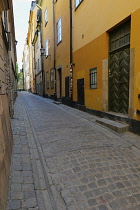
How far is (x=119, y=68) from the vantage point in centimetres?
601

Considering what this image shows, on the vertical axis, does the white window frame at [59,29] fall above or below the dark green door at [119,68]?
above

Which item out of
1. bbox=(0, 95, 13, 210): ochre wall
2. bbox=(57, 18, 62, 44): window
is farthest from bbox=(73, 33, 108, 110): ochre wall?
bbox=(0, 95, 13, 210): ochre wall

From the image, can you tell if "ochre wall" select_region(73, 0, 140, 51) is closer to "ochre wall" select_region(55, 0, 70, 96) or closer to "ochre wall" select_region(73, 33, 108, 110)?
"ochre wall" select_region(73, 33, 108, 110)

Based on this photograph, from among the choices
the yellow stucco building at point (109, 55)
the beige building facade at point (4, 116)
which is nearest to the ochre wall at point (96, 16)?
the yellow stucco building at point (109, 55)

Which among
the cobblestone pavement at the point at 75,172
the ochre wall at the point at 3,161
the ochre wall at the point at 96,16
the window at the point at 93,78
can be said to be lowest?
the cobblestone pavement at the point at 75,172

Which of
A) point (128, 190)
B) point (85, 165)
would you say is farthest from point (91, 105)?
point (128, 190)

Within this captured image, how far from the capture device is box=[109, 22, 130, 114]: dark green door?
5641 mm

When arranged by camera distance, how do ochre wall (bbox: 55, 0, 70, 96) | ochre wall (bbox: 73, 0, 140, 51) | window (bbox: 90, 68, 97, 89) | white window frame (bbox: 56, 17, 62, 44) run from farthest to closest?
white window frame (bbox: 56, 17, 62, 44)
ochre wall (bbox: 55, 0, 70, 96)
window (bbox: 90, 68, 97, 89)
ochre wall (bbox: 73, 0, 140, 51)

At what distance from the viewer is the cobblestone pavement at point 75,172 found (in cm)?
219

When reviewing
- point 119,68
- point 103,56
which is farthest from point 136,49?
point 103,56

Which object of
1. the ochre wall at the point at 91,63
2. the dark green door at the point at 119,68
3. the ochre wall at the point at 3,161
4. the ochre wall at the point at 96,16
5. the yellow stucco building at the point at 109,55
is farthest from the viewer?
the ochre wall at the point at 91,63

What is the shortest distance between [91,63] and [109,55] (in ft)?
4.27

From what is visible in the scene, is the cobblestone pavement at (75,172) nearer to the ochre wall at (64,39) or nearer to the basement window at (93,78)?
the basement window at (93,78)

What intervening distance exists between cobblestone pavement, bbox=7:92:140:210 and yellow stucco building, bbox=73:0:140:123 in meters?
1.69
